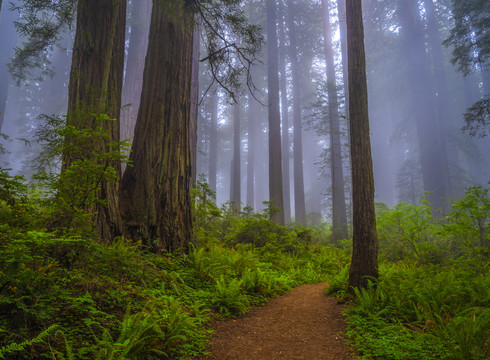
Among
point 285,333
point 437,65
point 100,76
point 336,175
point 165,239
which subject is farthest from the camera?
point 437,65

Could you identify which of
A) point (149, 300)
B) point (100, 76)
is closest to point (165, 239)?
point (149, 300)

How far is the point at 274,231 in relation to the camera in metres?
9.68

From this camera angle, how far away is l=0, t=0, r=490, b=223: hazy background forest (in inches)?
820

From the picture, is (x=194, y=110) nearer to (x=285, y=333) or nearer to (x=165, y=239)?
(x=165, y=239)

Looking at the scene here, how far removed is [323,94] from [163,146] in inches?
580

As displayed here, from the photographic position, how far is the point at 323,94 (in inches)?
707

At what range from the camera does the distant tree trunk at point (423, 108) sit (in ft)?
71.2

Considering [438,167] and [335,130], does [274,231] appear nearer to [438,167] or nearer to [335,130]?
[335,130]

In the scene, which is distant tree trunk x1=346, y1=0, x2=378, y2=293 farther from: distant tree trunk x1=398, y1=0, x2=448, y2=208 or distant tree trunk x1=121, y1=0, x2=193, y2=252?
distant tree trunk x1=398, y1=0, x2=448, y2=208

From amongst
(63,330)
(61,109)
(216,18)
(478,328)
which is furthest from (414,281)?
(61,109)

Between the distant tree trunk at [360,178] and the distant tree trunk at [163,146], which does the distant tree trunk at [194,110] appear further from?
the distant tree trunk at [360,178]

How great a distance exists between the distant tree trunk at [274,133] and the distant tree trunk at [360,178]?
6861 mm

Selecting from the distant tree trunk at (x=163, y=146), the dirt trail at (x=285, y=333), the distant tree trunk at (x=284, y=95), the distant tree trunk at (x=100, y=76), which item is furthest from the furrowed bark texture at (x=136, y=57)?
the dirt trail at (x=285, y=333)

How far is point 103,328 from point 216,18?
605 centimetres
